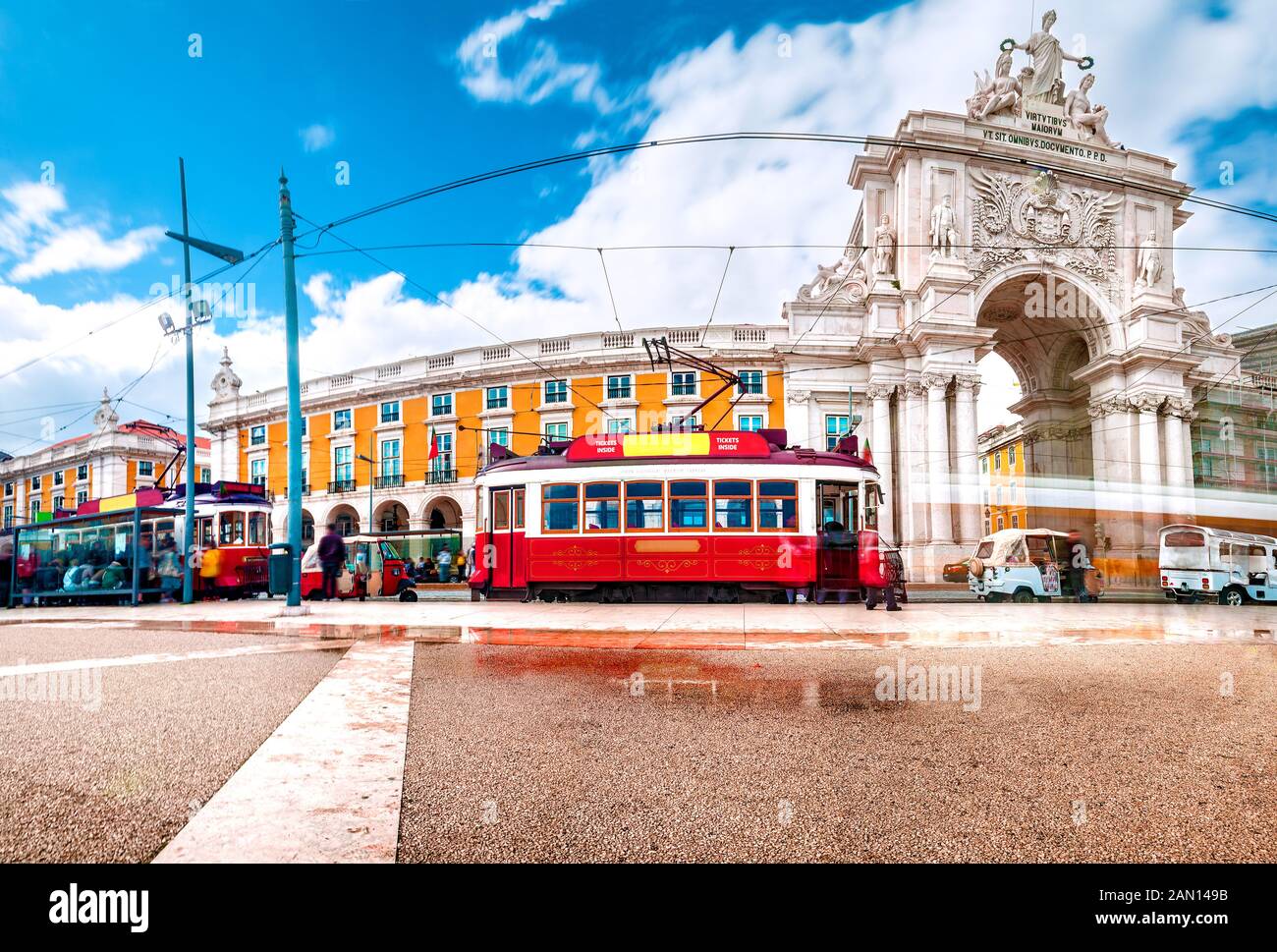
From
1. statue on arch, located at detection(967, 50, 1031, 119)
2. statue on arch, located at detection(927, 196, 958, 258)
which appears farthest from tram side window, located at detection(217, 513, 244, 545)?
statue on arch, located at detection(967, 50, 1031, 119)

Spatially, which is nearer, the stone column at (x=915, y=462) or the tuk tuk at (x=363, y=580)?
the tuk tuk at (x=363, y=580)

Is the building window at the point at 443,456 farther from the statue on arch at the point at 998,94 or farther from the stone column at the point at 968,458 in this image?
the statue on arch at the point at 998,94

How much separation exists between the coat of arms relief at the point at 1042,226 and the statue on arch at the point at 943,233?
58.5 inches

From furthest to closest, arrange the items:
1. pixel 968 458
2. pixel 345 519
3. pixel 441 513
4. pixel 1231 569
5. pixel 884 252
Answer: pixel 345 519 < pixel 441 513 < pixel 884 252 < pixel 968 458 < pixel 1231 569

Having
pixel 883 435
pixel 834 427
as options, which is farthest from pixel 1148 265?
pixel 834 427

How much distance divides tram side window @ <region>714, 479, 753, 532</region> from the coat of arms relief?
2453cm

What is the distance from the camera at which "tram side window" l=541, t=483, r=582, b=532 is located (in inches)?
622

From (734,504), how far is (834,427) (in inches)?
793

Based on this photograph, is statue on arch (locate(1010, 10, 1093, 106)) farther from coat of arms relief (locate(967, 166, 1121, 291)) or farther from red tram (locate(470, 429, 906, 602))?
red tram (locate(470, 429, 906, 602))

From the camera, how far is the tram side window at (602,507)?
15.6 meters

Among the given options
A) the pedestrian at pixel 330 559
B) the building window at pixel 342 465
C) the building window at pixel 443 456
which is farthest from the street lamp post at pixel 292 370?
the building window at pixel 342 465

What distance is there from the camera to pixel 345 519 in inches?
1671

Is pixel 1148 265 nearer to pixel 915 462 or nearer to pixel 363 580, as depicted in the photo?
pixel 915 462
